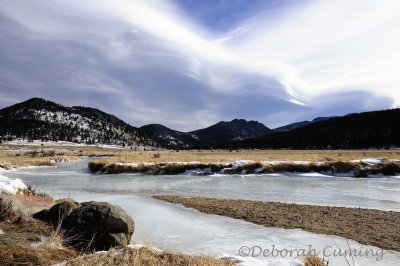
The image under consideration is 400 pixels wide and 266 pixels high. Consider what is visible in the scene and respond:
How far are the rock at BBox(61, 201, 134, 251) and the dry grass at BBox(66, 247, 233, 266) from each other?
6.03 feet

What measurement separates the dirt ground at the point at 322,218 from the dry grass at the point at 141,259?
585 cm

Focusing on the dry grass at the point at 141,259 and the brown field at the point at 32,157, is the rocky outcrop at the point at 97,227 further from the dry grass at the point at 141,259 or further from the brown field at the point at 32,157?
the brown field at the point at 32,157

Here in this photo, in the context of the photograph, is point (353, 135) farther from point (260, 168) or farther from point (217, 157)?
point (260, 168)

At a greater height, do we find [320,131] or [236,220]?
[320,131]

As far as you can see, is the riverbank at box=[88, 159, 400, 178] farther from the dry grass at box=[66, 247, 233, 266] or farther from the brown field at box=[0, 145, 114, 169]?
the dry grass at box=[66, 247, 233, 266]

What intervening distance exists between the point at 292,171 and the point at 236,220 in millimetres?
25658

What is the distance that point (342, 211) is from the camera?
1516 cm

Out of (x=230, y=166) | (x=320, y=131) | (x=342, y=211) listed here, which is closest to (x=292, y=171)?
(x=230, y=166)

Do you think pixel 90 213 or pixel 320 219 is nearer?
pixel 90 213

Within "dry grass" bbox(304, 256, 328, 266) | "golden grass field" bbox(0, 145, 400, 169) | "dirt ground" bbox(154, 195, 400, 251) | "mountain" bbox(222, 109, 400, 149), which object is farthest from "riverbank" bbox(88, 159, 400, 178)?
"mountain" bbox(222, 109, 400, 149)

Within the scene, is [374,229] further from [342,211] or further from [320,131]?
[320,131]

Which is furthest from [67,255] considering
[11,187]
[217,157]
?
[217,157]

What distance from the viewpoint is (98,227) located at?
349 inches

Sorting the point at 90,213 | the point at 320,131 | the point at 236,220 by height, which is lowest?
the point at 236,220
